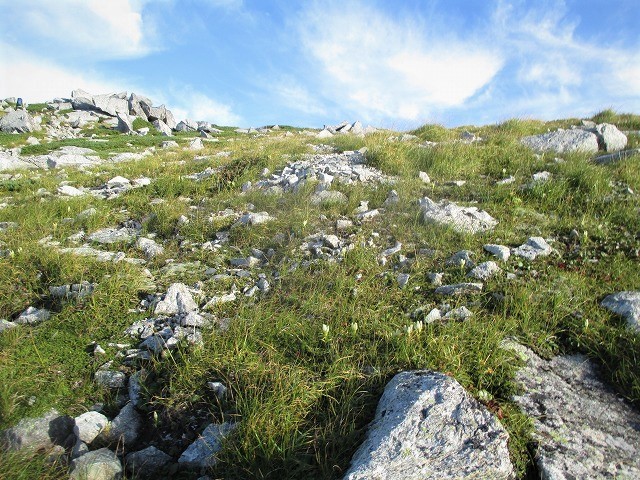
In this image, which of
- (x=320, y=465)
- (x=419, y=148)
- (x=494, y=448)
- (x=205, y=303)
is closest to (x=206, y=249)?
(x=205, y=303)

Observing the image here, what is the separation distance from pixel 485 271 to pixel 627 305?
1.35 meters

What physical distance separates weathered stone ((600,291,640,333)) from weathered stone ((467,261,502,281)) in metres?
1.08

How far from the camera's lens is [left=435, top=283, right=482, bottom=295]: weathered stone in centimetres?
441

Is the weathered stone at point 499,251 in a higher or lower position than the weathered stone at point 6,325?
higher

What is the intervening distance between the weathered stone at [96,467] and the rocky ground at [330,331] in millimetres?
12

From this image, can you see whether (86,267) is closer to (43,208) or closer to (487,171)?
(43,208)

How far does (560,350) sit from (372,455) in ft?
7.46

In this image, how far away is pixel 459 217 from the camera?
6.12 metres

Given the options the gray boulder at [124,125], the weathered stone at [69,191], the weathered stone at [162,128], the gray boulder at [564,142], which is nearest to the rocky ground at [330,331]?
the weathered stone at [69,191]

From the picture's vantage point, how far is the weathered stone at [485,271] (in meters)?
4.70

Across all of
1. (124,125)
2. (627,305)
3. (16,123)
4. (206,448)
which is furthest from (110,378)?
(124,125)

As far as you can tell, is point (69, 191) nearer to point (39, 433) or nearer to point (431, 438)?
point (39, 433)

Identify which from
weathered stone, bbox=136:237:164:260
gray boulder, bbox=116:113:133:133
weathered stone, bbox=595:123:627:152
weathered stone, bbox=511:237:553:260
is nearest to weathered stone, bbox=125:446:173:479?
weathered stone, bbox=136:237:164:260

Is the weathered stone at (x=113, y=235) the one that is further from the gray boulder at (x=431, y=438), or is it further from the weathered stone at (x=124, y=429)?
the gray boulder at (x=431, y=438)
